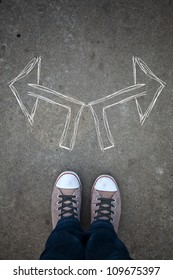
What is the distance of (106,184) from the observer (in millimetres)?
2158

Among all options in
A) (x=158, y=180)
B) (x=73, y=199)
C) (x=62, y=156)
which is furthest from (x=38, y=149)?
(x=158, y=180)

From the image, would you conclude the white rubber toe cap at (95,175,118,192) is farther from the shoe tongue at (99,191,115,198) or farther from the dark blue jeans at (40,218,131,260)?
the dark blue jeans at (40,218,131,260)

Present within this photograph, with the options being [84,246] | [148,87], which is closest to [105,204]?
[84,246]

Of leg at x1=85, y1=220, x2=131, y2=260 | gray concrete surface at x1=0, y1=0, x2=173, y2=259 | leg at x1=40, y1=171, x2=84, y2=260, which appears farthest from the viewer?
gray concrete surface at x1=0, y1=0, x2=173, y2=259

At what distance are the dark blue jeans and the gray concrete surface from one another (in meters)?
0.31

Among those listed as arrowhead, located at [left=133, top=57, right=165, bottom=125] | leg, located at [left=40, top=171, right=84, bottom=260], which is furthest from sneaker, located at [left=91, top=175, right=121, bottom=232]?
arrowhead, located at [left=133, top=57, right=165, bottom=125]

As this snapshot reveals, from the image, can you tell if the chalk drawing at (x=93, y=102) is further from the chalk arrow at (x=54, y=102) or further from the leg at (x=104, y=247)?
the leg at (x=104, y=247)

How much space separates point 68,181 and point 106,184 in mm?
245

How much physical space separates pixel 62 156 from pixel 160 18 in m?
1.09

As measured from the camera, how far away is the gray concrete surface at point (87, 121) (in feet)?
7.07

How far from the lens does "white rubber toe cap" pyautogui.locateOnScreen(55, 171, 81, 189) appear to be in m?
2.16

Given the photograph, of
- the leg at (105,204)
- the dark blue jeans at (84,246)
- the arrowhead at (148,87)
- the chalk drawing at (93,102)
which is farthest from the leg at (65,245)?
the arrowhead at (148,87)

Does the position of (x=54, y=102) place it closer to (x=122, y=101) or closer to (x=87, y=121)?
(x=87, y=121)

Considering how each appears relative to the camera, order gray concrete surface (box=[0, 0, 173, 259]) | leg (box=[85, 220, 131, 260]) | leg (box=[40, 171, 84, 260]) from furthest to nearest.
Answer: gray concrete surface (box=[0, 0, 173, 259]) < leg (box=[40, 171, 84, 260]) < leg (box=[85, 220, 131, 260])
